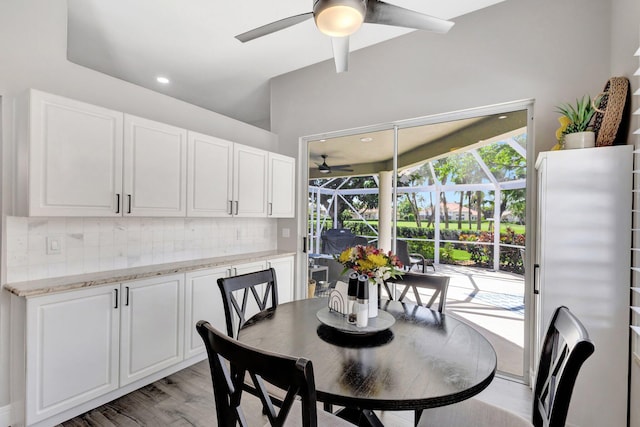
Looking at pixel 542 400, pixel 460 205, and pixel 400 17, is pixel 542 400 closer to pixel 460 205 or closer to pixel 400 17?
pixel 460 205

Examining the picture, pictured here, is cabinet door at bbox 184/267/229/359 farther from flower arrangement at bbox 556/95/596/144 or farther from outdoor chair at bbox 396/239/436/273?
flower arrangement at bbox 556/95/596/144

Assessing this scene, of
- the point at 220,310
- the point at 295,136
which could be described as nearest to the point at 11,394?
the point at 220,310

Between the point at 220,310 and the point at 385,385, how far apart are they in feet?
7.43

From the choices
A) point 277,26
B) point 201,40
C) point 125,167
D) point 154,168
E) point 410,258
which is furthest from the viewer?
point 410,258

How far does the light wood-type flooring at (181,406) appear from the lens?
2080 mm

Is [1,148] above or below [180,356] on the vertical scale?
above

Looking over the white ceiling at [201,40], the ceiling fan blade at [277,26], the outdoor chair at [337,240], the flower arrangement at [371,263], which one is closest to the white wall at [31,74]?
the white ceiling at [201,40]

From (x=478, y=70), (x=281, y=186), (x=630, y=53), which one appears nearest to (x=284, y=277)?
(x=281, y=186)

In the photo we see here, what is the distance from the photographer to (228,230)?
3633 millimetres

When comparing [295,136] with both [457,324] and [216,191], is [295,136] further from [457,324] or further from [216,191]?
[457,324]

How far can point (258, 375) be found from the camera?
933 mm

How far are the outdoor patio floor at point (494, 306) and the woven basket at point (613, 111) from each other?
1.27 metres

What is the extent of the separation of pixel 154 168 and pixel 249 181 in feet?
3.49

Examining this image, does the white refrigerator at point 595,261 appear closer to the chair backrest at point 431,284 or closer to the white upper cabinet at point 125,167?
A: the chair backrest at point 431,284
